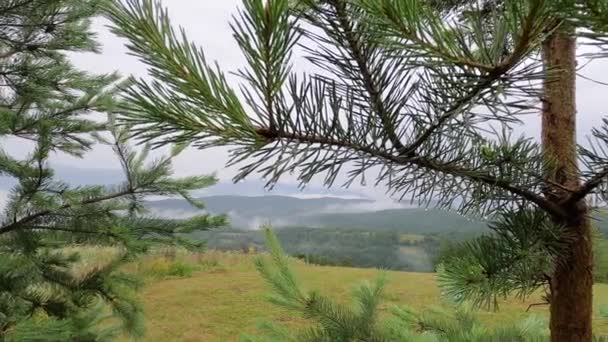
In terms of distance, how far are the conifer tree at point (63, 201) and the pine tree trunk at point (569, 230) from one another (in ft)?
4.01

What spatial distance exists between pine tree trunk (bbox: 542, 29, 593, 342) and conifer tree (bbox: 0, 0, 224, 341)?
4.01ft

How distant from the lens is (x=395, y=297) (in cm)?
318

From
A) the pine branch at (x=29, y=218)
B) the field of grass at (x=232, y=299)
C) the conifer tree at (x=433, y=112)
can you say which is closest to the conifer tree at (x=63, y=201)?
the pine branch at (x=29, y=218)

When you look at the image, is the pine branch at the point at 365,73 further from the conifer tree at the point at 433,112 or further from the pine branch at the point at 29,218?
the pine branch at the point at 29,218

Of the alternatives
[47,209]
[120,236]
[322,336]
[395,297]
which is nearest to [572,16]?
[322,336]

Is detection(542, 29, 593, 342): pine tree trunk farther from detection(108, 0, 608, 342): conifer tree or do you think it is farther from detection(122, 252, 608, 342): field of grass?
detection(122, 252, 608, 342): field of grass

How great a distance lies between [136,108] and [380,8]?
0.19 m

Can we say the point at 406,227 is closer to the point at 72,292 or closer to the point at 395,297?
the point at 395,297

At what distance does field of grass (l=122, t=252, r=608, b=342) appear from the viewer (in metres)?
2.98

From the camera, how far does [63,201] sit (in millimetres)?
1572

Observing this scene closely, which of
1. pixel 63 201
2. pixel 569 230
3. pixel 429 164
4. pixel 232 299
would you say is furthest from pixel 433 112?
pixel 232 299

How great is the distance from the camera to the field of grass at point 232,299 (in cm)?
298

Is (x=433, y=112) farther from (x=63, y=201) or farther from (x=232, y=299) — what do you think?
(x=232, y=299)

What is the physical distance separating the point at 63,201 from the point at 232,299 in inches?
84.0
